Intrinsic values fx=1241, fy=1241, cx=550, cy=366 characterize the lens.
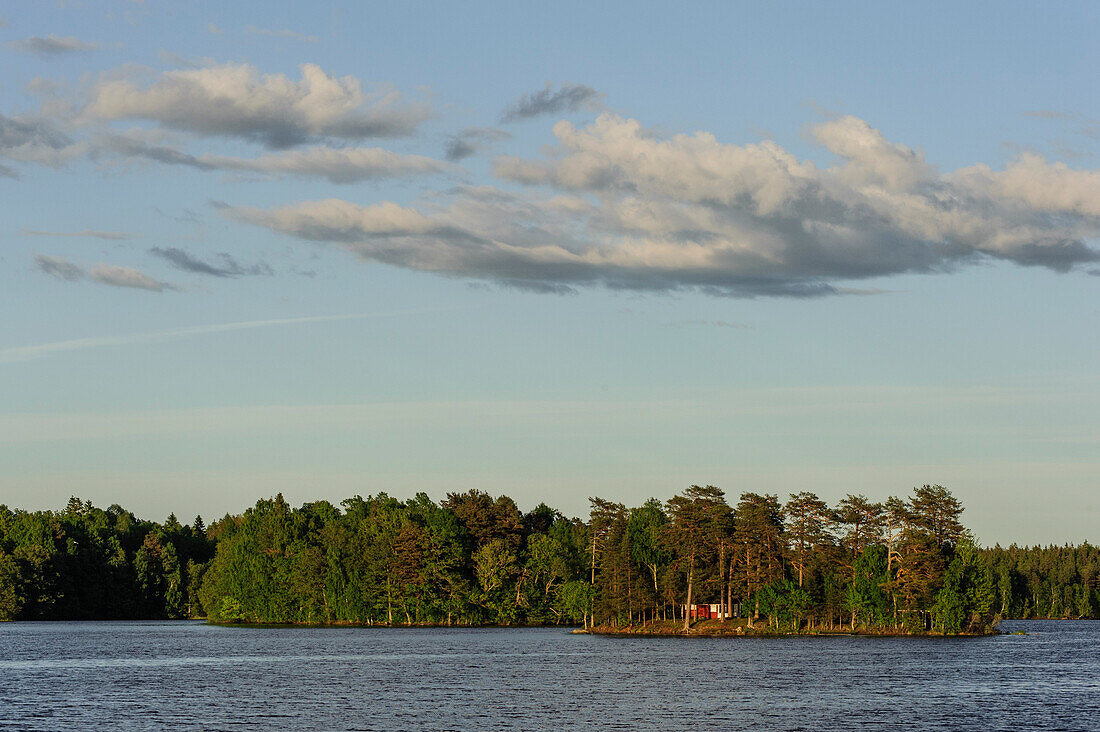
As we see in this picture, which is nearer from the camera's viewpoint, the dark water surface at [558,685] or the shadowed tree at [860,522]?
the dark water surface at [558,685]

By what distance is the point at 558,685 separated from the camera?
339 ft

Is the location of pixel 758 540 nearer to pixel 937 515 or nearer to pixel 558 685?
pixel 937 515

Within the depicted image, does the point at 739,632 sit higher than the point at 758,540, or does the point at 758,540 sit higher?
the point at 758,540

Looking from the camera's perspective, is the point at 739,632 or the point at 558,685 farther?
the point at 739,632

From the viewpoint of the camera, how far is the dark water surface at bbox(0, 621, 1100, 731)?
7988cm

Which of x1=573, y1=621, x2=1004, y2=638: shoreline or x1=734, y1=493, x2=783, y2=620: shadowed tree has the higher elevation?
x1=734, y1=493, x2=783, y2=620: shadowed tree

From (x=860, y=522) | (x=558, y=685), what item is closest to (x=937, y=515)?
(x=860, y=522)

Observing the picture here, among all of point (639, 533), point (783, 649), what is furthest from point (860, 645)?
point (639, 533)

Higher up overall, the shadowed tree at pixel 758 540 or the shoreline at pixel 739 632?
the shadowed tree at pixel 758 540

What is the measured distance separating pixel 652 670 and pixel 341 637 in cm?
8365

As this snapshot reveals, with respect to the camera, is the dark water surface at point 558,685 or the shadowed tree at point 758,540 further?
the shadowed tree at point 758,540

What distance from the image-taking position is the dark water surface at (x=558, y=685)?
262 ft

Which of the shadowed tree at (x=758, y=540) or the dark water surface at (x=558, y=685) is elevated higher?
the shadowed tree at (x=758, y=540)

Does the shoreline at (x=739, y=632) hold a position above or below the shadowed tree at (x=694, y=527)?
below
